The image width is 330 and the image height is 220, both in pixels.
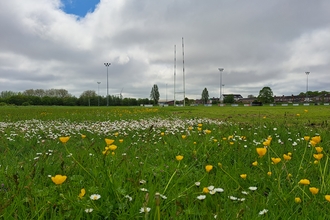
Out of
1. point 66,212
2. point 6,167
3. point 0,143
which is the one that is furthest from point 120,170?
point 0,143

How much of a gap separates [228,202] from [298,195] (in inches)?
27.0

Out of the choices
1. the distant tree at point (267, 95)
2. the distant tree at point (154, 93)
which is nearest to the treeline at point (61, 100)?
the distant tree at point (154, 93)

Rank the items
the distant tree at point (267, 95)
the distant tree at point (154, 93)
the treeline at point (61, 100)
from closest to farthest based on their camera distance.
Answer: the treeline at point (61, 100) → the distant tree at point (267, 95) → the distant tree at point (154, 93)

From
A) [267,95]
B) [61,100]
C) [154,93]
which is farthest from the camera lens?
[154,93]

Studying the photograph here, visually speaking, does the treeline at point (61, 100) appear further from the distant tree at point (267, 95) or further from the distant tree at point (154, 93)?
the distant tree at point (267, 95)

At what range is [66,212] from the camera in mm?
1778

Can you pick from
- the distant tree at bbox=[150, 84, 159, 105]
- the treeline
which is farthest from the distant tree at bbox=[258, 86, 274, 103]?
the treeline

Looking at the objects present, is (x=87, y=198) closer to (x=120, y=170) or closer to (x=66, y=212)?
(x=66, y=212)

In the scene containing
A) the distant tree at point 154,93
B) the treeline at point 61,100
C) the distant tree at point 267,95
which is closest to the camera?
the treeline at point 61,100

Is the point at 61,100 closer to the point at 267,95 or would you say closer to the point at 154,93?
the point at 154,93

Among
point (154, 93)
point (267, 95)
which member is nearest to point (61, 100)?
point (154, 93)

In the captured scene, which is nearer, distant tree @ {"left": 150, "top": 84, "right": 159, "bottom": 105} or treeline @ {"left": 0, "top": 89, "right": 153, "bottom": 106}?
treeline @ {"left": 0, "top": 89, "right": 153, "bottom": 106}

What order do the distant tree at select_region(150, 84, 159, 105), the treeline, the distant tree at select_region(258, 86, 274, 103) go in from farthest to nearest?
the distant tree at select_region(150, 84, 159, 105) < the distant tree at select_region(258, 86, 274, 103) < the treeline

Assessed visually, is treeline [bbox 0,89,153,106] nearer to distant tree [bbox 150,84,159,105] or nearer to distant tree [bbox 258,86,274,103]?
distant tree [bbox 150,84,159,105]
